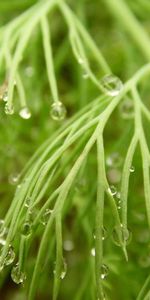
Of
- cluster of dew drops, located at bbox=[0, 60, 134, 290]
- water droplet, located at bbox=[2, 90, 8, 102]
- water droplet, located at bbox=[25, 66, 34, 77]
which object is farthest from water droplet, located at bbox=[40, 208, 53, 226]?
water droplet, located at bbox=[25, 66, 34, 77]

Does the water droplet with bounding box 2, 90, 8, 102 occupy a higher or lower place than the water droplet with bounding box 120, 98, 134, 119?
higher

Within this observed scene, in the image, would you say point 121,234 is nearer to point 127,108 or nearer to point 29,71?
point 127,108

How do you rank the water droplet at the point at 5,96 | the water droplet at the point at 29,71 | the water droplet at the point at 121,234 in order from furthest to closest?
the water droplet at the point at 29,71, the water droplet at the point at 5,96, the water droplet at the point at 121,234

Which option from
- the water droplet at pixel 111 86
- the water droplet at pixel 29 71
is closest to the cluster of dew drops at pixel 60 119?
the water droplet at pixel 111 86

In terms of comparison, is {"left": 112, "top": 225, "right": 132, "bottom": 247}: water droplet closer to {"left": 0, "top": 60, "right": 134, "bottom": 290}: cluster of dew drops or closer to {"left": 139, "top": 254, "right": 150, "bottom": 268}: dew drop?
{"left": 0, "top": 60, "right": 134, "bottom": 290}: cluster of dew drops

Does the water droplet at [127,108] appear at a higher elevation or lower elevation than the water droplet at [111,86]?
lower

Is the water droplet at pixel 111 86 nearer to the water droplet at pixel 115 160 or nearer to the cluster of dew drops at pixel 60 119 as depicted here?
the cluster of dew drops at pixel 60 119

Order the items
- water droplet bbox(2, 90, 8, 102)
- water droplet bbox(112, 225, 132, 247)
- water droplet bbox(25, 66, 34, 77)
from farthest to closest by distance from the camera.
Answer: water droplet bbox(25, 66, 34, 77) < water droplet bbox(2, 90, 8, 102) < water droplet bbox(112, 225, 132, 247)
